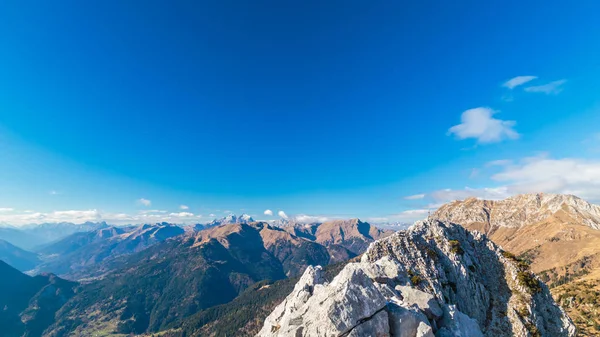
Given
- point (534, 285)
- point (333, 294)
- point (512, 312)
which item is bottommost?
point (512, 312)

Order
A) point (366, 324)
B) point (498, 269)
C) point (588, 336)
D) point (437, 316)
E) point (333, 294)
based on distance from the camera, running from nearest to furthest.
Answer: point (366, 324), point (333, 294), point (437, 316), point (498, 269), point (588, 336)

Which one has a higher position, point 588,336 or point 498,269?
point 498,269

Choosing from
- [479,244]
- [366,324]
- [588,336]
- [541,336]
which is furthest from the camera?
[588,336]

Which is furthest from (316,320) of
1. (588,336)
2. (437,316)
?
(588,336)

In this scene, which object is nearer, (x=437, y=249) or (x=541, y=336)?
(x=541, y=336)

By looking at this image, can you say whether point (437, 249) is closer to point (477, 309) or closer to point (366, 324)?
point (477, 309)

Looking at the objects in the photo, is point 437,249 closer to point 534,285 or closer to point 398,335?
point 534,285
